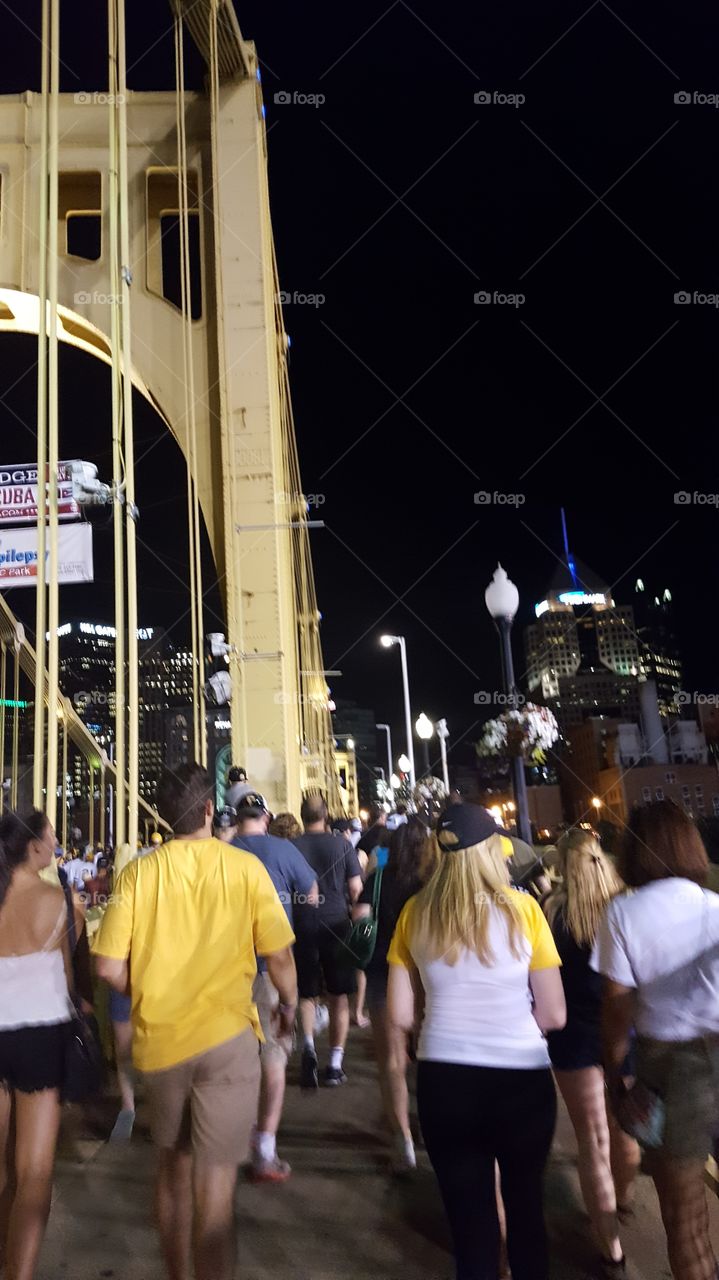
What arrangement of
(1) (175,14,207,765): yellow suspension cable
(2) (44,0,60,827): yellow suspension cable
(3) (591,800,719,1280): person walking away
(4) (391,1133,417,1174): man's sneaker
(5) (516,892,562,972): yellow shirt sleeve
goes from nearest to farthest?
1. (3) (591,800,719,1280): person walking away
2. (5) (516,892,562,972): yellow shirt sleeve
3. (4) (391,1133,417,1174): man's sneaker
4. (2) (44,0,60,827): yellow suspension cable
5. (1) (175,14,207,765): yellow suspension cable

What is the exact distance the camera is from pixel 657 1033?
2.38 metres

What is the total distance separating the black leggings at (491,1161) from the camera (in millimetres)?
2143

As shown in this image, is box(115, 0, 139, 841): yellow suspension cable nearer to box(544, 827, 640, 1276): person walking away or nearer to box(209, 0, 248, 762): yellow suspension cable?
box(544, 827, 640, 1276): person walking away

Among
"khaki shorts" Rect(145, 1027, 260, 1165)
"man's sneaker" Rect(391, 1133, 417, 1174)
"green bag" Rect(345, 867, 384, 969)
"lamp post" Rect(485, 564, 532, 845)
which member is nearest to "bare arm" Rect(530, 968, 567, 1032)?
"khaki shorts" Rect(145, 1027, 260, 1165)

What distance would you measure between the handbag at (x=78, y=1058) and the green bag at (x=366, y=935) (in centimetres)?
220

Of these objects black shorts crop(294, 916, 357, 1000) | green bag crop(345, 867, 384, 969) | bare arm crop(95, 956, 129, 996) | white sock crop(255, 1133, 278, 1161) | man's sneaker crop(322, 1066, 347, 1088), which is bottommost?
man's sneaker crop(322, 1066, 347, 1088)

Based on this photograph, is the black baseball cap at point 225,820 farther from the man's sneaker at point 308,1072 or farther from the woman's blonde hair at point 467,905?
the woman's blonde hair at point 467,905

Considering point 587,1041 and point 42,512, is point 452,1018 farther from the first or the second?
point 42,512

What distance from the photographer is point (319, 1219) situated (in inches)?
136

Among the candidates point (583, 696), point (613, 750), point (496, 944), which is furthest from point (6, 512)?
point (583, 696)

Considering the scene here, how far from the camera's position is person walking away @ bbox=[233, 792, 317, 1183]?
153 inches

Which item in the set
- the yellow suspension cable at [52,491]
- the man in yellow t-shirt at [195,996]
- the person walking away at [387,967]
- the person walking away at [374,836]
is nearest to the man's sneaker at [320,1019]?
the person walking away at [374,836]

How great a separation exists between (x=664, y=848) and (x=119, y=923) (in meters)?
1.73

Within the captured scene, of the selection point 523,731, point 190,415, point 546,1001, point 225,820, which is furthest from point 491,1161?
point 190,415
